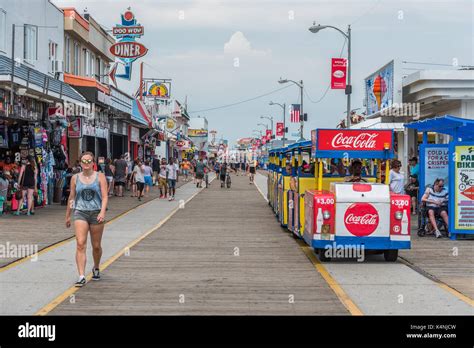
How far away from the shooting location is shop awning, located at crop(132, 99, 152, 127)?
41219 millimetres

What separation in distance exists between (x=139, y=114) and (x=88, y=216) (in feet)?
108

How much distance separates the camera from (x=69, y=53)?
3300 cm

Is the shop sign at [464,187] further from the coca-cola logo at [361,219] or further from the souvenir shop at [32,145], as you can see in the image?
the souvenir shop at [32,145]

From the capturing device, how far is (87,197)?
34.2 ft

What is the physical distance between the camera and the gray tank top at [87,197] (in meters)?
10.4

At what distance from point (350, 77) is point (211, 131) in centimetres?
16993

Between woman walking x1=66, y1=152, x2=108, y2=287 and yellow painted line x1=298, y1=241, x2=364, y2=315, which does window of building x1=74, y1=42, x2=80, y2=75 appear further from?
woman walking x1=66, y1=152, x2=108, y2=287

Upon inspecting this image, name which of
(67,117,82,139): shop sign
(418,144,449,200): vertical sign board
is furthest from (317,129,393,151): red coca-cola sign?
(67,117,82,139): shop sign

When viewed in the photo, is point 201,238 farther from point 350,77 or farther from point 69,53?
point 69,53

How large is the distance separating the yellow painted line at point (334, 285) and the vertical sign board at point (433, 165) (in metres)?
4.88

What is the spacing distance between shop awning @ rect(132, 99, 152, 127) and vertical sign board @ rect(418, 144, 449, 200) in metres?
24.6

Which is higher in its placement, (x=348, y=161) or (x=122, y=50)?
(x=122, y=50)

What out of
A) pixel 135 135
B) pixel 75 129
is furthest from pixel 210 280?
pixel 135 135

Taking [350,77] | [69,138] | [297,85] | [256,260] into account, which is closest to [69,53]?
[69,138]
